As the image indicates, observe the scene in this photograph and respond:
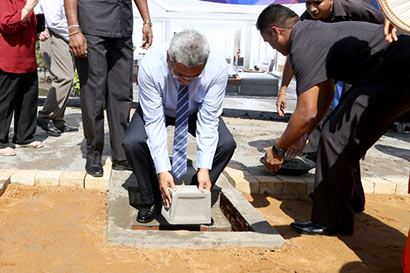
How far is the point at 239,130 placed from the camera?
651 cm

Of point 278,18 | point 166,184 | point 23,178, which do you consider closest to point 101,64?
point 23,178

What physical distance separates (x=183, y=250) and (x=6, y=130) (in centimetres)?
264

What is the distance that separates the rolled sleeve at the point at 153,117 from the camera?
3000mm

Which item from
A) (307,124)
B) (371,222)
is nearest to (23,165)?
(307,124)

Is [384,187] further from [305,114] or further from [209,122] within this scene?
[209,122]

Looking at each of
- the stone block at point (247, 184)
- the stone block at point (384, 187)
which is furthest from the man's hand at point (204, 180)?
the stone block at point (384, 187)

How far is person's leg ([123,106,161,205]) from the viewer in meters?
3.11

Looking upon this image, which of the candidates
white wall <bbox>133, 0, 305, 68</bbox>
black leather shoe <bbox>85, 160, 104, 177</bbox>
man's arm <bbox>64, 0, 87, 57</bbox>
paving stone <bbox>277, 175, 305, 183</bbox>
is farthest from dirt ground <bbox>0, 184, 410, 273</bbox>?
white wall <bbox>133, 0, 305, 68</bbox>

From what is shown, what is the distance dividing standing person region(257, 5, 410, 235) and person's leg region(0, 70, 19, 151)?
269 cm

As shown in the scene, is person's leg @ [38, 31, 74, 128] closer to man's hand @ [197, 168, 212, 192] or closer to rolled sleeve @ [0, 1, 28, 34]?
rolled sleeve @ [0, 1, 28, 34]

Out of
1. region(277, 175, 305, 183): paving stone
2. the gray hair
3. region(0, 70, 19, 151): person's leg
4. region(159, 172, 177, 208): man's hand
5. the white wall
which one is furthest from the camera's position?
the white wall

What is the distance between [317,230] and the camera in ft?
10.5

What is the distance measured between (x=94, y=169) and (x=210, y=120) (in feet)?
4.34

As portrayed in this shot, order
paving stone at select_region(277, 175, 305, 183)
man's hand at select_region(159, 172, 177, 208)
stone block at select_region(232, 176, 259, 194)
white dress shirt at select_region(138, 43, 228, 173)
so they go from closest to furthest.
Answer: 1. man's hand at select_region(159, 172, 177, 208)
2. white dress shirt at select_region(138, 43, 228, 173)
3. stone block at select_region(232, 176, 259, 194)
4. paving stone at select_region(277, 175, 305, 183)
